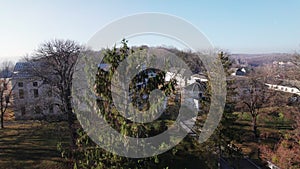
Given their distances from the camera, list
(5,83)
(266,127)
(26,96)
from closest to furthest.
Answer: (266,127) → (5,83) → (26,96)

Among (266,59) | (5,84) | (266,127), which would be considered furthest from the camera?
(266,59)

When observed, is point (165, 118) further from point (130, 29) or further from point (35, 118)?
point (35, 118)

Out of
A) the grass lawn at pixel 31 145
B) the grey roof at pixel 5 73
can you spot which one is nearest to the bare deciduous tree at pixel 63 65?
the grass lawn at pixel 31 145

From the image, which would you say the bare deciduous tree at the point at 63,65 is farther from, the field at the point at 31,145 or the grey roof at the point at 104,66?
the grey roof at the point at 104,66

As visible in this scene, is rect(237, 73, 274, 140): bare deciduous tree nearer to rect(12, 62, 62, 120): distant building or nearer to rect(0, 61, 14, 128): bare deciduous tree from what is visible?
rect(12, 62, 62, 120): distant building

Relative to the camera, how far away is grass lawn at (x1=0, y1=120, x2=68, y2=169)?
537 inches

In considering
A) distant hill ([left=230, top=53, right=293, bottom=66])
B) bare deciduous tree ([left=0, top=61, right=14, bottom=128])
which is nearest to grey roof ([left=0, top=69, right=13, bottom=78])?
bare deciduous tree ([left=0, top=61, right=14, bottom=128])

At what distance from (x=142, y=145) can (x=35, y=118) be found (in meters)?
20.3

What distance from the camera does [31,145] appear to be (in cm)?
1620

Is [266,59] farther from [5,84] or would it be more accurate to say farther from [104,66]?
[104,66]

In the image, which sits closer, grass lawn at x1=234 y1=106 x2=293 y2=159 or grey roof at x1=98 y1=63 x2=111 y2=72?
grey roof at x1=98 y1=63 x2=111 y2=72

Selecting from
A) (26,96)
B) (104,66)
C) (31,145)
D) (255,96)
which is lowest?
(31,145)

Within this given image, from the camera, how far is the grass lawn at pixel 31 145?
13.6 meters

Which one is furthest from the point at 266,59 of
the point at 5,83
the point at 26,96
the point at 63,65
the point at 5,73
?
the point at 63,65
